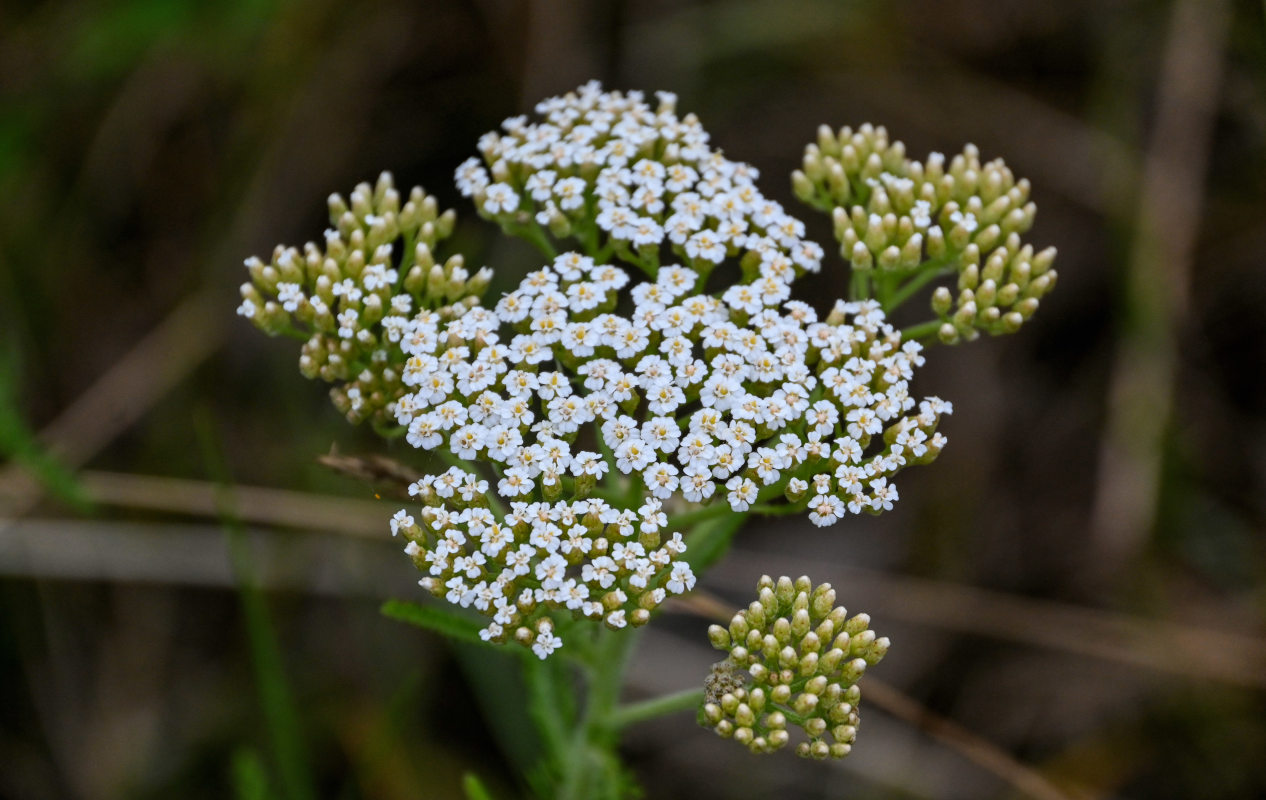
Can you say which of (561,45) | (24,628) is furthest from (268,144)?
(24,628)

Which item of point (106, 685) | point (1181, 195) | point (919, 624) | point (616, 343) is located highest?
point (1181, 195)

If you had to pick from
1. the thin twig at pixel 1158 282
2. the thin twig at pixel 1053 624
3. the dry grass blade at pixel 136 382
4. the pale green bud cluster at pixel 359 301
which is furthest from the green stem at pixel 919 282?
the dry grass blade at pixel 136 382

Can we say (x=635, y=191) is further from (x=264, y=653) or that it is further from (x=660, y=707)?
(x=264, y=653)

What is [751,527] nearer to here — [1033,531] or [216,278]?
[1033,531]

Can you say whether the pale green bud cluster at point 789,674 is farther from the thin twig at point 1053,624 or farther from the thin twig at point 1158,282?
the thin twig at point 1158,282

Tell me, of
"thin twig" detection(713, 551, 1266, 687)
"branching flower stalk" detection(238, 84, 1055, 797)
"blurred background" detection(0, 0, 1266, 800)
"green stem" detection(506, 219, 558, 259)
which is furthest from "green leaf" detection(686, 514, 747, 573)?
"thin twig" detection(713, 551, 1266, 687)

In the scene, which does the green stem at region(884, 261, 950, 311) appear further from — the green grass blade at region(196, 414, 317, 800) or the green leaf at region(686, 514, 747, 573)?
the green grass blade at region(196, 414, 317, 800)

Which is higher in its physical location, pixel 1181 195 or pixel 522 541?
pixel 1181 195

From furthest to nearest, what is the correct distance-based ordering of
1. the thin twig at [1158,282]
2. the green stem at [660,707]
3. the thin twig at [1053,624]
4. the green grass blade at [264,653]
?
the thin twig at [1158,282] < the thin twig at [1053,624] < the green grass blade at [264,653] < the green stem at [660,707]
